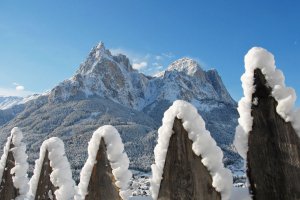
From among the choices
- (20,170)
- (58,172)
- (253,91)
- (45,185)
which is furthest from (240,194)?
(20,170)

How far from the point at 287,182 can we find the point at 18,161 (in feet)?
7.21

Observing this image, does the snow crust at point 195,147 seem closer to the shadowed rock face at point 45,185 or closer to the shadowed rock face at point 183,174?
the shadowed rock face at point 183,174

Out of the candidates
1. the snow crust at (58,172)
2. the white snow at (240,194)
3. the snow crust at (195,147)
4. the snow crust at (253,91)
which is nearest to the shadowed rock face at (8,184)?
the snow crust at (58,172)

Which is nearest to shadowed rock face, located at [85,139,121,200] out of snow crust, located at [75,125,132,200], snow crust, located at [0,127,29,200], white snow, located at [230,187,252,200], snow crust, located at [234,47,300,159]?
snow crust, located at [75,125,132,200]

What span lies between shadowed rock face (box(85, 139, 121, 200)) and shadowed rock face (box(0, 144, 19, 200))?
109 cm

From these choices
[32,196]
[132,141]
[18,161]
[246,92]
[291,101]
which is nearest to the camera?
[291,101]

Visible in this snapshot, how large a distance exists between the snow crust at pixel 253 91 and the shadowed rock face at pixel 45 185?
4.84 feet

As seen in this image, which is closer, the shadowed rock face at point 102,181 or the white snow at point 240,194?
the white snow at point 240,194

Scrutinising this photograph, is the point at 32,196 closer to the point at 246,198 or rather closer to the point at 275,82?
the point at 246,198

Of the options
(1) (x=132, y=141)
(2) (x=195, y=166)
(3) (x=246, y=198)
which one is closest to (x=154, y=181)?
(2) (x=195, y=166)

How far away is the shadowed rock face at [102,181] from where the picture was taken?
241 cm

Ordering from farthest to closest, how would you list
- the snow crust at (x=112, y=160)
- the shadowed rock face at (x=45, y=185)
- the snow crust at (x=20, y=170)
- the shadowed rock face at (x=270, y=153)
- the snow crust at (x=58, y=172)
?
the snow crust at (x=20, y=170) → the shadowed rock face at (x=45, y=185) → the snow crust at (x=58, y=172) → the snow crust at (x=112, y=160) → the shadowed rock face at (x=270, y=153)

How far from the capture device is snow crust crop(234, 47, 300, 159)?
1.89 metres

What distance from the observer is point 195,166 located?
6.74ft
